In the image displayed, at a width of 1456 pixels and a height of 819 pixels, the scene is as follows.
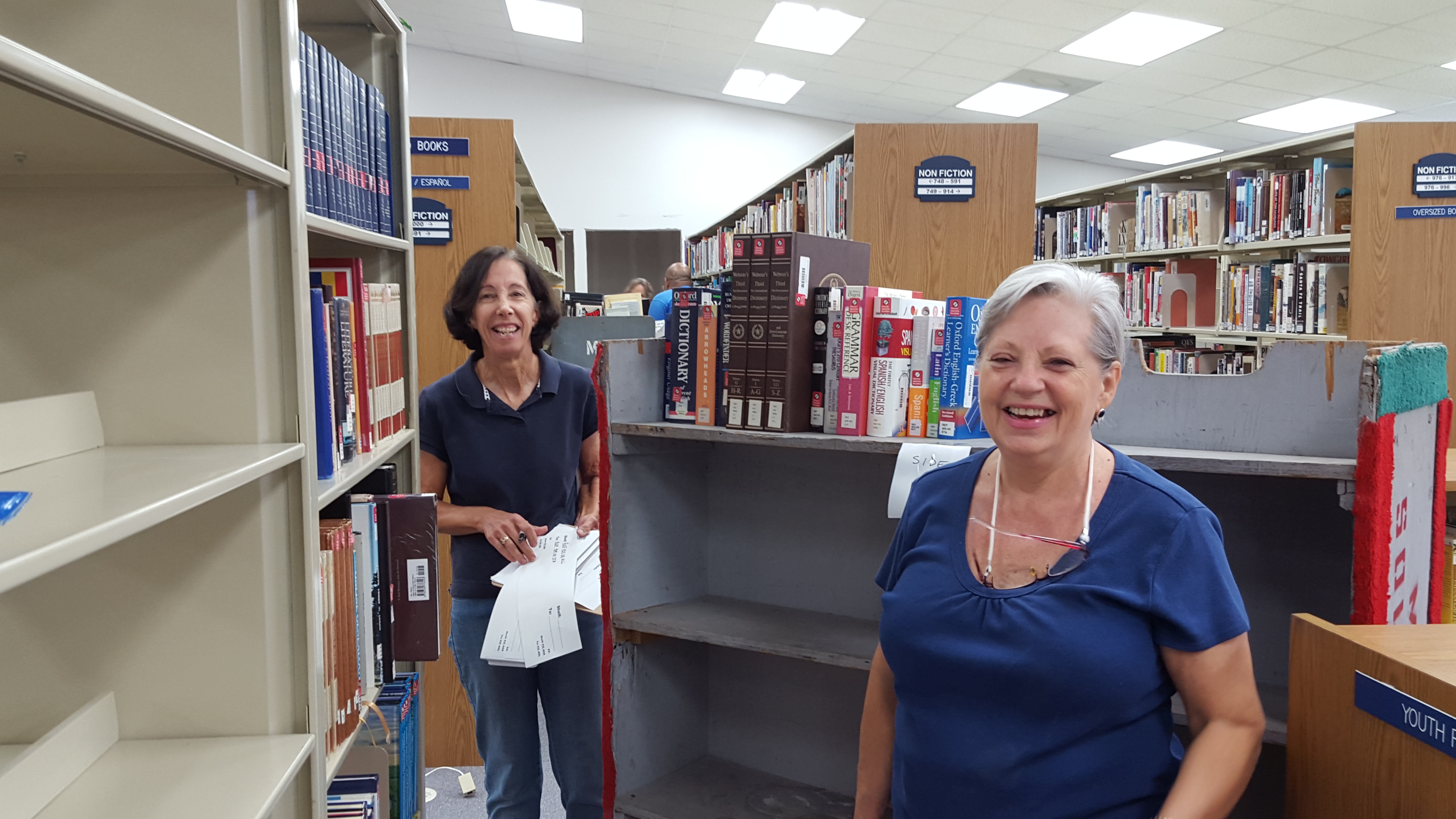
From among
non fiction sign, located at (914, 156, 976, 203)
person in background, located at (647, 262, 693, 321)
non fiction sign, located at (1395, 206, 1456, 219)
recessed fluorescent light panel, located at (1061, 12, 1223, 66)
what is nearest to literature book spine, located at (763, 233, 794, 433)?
non fiction sign, located at (914, 156, 976, 203)

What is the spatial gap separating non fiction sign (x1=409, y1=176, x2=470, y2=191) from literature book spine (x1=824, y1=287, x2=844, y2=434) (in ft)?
6.50

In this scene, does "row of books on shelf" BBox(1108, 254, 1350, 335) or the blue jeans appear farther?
"row of books on shelf" BBox(1108, 254, 1350, 335)

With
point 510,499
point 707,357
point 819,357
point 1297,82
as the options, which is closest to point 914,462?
point 819,357

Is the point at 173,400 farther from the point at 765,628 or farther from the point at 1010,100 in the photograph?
the point at 1010,100

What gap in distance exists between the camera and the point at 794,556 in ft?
6.27

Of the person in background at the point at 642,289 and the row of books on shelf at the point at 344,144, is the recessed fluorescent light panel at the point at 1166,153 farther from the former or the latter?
the row of books on shelf at the point at 344,144

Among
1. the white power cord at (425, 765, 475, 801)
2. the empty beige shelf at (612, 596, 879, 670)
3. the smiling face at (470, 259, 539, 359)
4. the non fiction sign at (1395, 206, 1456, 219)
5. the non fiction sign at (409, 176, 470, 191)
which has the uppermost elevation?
the non fiction sign at (409, 176, 470, 191)

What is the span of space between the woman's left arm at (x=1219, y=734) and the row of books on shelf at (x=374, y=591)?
1098 mm

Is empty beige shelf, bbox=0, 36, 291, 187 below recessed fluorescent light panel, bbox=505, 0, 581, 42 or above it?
below

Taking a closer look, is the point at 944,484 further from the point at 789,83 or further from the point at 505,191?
the point at 789,83

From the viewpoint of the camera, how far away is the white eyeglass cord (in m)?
1.13

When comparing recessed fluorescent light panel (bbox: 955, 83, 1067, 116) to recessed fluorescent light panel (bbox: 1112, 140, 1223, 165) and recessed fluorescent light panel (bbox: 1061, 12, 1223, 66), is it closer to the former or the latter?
recessed fluorescent light panel (bbox: 1061, 12, 1223, 66)

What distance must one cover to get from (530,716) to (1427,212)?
3651 mm

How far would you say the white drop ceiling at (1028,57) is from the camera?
5.76 metres
